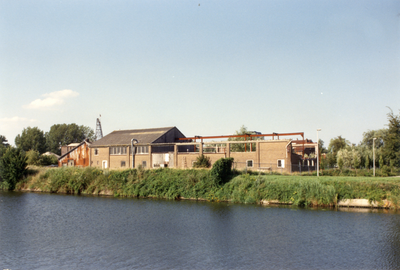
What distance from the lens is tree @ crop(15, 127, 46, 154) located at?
10025 centimetres

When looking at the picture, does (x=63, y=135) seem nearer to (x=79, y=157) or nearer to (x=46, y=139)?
(x=46, y=139)

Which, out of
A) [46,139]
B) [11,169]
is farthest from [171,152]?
[46,139]

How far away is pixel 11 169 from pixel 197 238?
34135 mm

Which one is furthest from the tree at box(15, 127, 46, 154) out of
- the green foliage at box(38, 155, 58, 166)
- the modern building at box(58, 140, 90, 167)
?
the modern building at box(58, 140, 90, 167)

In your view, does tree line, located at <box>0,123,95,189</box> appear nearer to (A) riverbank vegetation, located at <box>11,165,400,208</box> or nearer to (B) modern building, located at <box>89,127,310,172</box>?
(B) modern building, located at <box>89,127,310,172</box>

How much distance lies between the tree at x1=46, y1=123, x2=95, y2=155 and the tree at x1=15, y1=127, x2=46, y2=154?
730 centimetres

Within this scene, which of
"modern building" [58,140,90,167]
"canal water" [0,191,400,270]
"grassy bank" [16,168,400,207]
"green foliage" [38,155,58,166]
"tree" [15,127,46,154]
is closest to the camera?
"canal water" [0,191,400,270]

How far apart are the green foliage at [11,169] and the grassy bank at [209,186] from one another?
116cm

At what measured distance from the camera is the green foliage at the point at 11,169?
1660 inches

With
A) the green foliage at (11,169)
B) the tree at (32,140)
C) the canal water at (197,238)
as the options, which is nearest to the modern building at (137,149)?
the green foliage at (11,169)

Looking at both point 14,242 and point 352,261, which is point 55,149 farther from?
point 352,261

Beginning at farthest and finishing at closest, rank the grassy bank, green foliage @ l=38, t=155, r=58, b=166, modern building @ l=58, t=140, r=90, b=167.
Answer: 1. green foliage @ l=38, t=155, r=58, b=166
2. modern building @ l=58, t=140, r=90, b=167
3. the grassy bank

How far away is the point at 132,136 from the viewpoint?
55.8 m

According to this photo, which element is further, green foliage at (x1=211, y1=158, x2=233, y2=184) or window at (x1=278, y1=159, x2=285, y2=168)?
window at (x1=278, y1=159, x2=285, y2=168)
